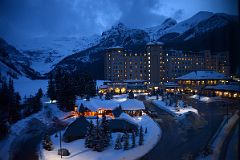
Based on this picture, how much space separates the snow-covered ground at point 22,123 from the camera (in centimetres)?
1690

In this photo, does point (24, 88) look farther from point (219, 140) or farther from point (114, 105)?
point (219, 140)

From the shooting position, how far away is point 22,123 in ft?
85.6

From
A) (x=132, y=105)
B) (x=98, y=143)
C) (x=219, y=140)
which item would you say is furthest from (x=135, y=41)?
(x=98, y=143)

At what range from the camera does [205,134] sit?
18.6 m

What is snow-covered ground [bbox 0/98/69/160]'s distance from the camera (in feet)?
55.4

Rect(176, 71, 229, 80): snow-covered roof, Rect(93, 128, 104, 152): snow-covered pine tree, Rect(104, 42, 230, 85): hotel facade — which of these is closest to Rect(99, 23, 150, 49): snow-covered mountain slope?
Rect(104, 42, 230, 85): hotel facade

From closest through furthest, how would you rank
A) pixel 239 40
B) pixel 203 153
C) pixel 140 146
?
pixel 239 40 < pixel 203 153 < pixel 140 146

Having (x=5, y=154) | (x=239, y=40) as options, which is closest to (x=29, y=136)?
(x=5, y=154)

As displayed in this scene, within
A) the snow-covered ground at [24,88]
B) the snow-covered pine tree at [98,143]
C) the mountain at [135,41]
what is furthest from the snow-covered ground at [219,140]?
the mountain at [135,41]

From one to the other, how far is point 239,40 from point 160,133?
1655cm

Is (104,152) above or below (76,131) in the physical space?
below

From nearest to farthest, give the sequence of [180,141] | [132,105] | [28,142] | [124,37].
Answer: [180,141] → [28,142] → [132,105] → [124,37]

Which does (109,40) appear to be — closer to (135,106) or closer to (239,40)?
(135,106)

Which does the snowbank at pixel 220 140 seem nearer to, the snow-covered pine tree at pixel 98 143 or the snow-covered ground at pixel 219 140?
the snow-covered ground at pixel 219 140
